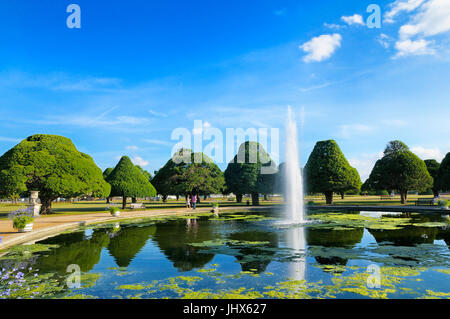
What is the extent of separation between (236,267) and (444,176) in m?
54.6

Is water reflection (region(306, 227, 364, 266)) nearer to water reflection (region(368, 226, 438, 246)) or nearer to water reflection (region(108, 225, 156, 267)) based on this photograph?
water reflection (region(368, 226, 438, 246))

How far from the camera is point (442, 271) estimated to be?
9.39 m

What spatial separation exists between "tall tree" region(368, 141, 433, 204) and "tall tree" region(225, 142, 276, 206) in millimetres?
19604

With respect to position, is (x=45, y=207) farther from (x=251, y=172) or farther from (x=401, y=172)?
(x=401, y=172)

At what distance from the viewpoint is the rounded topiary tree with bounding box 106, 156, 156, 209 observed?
45.7 metres

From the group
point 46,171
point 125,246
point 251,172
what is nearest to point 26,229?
point 125,246

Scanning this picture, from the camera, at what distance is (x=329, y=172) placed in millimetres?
49812

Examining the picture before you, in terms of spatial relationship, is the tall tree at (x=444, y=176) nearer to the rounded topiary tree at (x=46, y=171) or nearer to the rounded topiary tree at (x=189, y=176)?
the rounded topiary tree at (x=189, y=176)

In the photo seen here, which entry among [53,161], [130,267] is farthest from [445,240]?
[53,161]

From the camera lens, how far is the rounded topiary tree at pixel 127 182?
45656 millimetres

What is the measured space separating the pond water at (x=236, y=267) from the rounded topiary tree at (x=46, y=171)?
18.7 m

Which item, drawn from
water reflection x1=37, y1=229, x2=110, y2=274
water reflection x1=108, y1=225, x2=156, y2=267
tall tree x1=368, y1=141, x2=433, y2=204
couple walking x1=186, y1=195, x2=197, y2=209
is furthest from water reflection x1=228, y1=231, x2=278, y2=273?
tall tree x1=368, y1=141, x2=433, y2=204

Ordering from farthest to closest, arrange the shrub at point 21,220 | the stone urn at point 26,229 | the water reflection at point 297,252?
the stone urn at point 26,229
the shrub at point 21,220
the water reflection at point 297,252

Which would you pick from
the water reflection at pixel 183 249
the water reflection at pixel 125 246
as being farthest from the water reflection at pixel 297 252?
the water reflection at pixel 125 246
